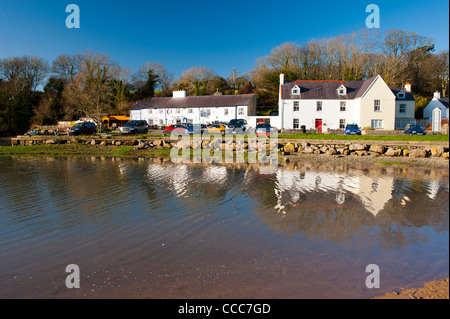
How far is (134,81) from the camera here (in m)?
76.1

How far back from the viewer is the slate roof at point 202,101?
52875 millimetres

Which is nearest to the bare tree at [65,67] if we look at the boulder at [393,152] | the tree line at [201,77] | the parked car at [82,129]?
the tree line at [201,77]

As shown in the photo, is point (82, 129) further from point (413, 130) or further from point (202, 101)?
point (413, 130)

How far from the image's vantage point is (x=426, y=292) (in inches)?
186

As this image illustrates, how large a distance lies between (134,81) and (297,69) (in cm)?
4041

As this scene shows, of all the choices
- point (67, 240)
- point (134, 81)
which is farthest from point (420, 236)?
point (134, 81)

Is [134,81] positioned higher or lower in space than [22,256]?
higher

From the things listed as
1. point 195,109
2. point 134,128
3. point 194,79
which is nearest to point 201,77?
point 194,79

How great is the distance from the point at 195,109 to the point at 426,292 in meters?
51.9

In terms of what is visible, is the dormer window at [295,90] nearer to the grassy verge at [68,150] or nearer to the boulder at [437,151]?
the grassy verge at [68,150]

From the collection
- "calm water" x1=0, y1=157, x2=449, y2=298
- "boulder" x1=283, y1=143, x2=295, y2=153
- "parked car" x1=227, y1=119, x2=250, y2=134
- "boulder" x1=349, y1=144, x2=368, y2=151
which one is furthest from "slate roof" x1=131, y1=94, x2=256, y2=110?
"calm water" x1=0, y1=157, x2=449, y2=298

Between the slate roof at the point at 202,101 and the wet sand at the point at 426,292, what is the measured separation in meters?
47.8
